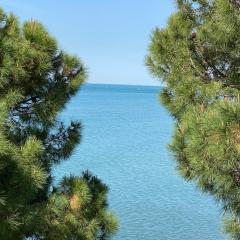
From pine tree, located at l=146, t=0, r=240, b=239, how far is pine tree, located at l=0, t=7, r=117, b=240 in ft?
3.15

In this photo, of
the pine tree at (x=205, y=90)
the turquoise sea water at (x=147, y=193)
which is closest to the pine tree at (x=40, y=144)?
the turquoise sea water at (x=147, y=193)

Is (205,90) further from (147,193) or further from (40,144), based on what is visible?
(147,193)

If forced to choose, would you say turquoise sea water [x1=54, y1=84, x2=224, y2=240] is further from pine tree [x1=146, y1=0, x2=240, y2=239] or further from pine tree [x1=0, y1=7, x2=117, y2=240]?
pine tree [x1=146, y1=0, x2=240, y2=239]

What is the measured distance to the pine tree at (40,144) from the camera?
389cm

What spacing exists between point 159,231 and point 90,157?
989 centimetres

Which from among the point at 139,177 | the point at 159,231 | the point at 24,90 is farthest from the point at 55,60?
the point at 139,177

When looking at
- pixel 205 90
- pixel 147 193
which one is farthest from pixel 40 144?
pixel 147 193

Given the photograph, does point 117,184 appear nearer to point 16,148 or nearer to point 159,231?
point 159,231

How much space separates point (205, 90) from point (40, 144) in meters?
1.51

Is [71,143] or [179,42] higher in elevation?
[179,42]

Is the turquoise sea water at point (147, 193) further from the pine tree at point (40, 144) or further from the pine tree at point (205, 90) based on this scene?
the pine tree at point (205, 90)

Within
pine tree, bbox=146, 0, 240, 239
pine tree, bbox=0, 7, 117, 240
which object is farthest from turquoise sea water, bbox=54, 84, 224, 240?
pine tree, bbox=146, 0, 240, 239

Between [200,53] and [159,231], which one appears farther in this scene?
[159,231]

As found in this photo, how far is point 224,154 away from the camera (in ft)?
9.14
